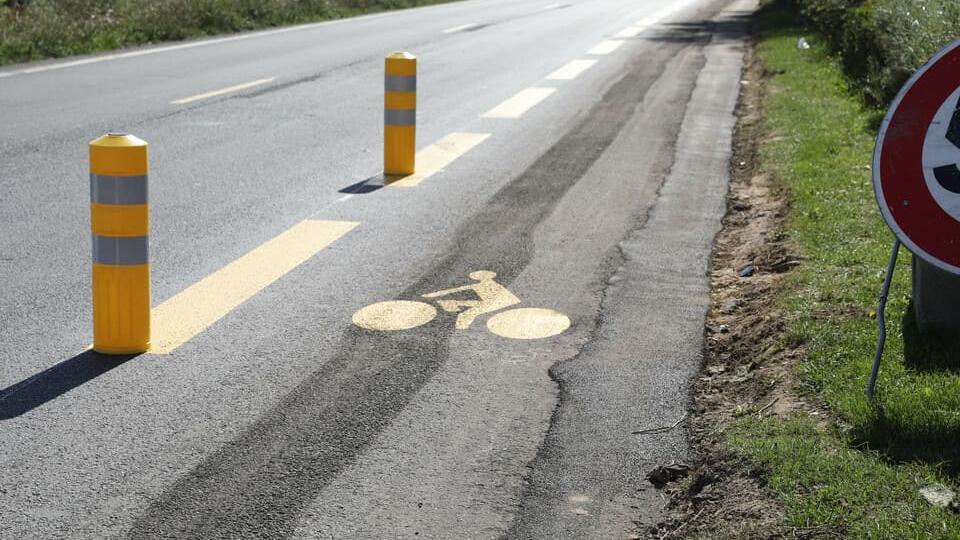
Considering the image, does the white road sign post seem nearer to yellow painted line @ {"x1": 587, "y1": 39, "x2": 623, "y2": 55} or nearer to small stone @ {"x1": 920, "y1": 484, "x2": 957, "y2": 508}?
small stone @ {"x1": 920, "y1": 484, "x2": 957, "y2": 508}

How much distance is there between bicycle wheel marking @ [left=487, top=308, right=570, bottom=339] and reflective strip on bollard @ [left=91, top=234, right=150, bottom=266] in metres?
1.69

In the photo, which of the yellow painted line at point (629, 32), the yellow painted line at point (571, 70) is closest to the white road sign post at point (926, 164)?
the yellow painted line at point (571, 70)

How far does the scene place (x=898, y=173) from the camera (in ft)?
14.3

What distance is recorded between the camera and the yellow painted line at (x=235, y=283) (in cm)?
597

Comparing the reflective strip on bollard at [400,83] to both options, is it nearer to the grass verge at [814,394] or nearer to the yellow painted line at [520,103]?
the grass verge at [814,394]

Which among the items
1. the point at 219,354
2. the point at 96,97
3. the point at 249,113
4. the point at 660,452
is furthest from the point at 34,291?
the point at 96,97

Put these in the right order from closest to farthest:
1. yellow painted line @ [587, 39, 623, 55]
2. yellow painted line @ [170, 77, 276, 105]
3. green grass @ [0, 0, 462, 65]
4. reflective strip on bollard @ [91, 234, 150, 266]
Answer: reflective strip on bollard @ [91, 234, 150, 266] < yellow painted line @ [170, 77, 276, 105] < green grass @ [0, 0, 462, 65] < yellow painted line @ [587, 39, 623, 55]

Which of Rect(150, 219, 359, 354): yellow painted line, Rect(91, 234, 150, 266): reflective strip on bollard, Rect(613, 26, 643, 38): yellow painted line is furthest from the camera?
Rect(613, 26, 643, 38): yellow painted line

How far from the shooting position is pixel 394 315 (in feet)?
20.5

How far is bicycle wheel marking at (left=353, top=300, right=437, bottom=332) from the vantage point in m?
6.06

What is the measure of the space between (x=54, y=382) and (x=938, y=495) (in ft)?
11.4

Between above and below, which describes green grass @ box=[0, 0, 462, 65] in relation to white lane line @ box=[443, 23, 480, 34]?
above

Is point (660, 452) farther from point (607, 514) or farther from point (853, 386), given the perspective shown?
point (853, 386)

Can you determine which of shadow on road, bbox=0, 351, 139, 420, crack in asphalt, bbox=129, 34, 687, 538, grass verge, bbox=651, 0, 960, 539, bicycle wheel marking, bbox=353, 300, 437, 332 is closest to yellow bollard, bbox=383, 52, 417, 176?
crack in asphalt, bbox=129, 34, 687, 538
